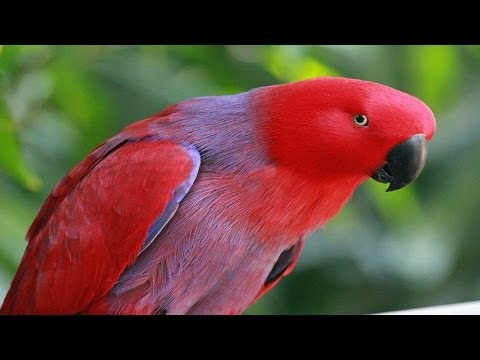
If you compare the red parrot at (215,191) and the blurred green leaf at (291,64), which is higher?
the blurred green leaf at (291,64)

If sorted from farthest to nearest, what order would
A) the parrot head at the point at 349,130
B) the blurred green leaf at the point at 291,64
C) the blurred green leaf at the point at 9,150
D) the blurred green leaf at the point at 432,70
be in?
the blurred green leaf at the point at 432,70
the blurred green leaf at the point at 291,64
the blurred green leaf at the point at 9,150
the parrot head at the point at 349,130

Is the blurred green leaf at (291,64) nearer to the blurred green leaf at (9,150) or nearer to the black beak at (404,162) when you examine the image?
the black beak at (404,162)

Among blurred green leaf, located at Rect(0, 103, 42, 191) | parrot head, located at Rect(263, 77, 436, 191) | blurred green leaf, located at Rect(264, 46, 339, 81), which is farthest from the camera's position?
blurred green leaf, located at Rect(264, 46, 339, 81)

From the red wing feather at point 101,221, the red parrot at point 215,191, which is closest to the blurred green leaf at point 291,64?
the red parrot at point 215,191

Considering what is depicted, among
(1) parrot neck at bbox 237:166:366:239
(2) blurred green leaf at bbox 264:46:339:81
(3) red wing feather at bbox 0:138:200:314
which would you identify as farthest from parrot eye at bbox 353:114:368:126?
(2) blurred green leaf at bbox 264:46:339:81

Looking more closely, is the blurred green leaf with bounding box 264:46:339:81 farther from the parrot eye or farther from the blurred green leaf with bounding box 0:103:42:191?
the blurred green leaf with bounding box 0:103:42:191

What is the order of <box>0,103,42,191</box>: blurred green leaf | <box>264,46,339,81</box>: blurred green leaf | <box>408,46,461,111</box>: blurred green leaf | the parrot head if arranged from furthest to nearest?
<box>408,46,461,111</box>: blurred green leaf < <box>264,46,339,81</box>: blurred green leaf < <box>0,103,42,191</box>: blurred green leaf < the parrot head

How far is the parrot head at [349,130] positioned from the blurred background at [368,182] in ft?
1.75

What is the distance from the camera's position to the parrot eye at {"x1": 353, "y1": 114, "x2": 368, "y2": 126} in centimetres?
124

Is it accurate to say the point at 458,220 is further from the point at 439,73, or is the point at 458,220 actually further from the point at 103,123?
the point at 103,123

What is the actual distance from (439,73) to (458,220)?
0.41 m

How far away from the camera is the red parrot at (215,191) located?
4.06 ft

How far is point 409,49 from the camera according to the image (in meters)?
1.95
